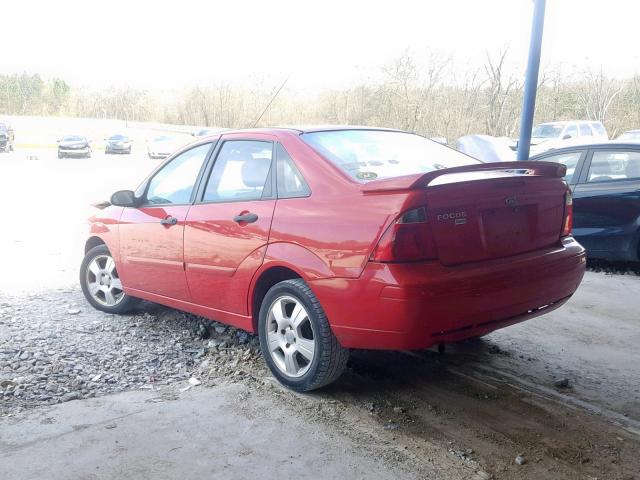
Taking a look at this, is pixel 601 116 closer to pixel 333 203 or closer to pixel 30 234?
pixel 30 234

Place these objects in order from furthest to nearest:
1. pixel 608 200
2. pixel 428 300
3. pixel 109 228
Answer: pixel 608 200
pixel 109 228
pixel 428 300

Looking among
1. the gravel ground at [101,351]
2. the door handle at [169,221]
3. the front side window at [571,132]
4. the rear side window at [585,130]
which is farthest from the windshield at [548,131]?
the door handle at [169,221]

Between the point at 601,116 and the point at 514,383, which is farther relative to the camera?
the point at 601,116

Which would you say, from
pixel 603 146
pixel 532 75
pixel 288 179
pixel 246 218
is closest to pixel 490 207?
pixel 288 179

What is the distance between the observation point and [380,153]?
4281 mm

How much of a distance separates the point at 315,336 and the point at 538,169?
5.70ft

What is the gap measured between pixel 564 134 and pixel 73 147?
28.6 m

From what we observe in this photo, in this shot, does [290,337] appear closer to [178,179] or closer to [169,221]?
[169,221]

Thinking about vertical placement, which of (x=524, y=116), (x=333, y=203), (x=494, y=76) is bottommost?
(x=333, y=203)

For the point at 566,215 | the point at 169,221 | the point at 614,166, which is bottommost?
the point at 169,221

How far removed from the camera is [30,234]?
10180 mm

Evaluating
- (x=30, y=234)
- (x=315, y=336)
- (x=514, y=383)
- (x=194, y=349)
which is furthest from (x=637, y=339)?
(x=30, y=234)

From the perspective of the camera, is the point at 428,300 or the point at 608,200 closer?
the point at 428,300

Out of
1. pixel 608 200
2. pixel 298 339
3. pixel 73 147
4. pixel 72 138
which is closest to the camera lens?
pixel 298 339
